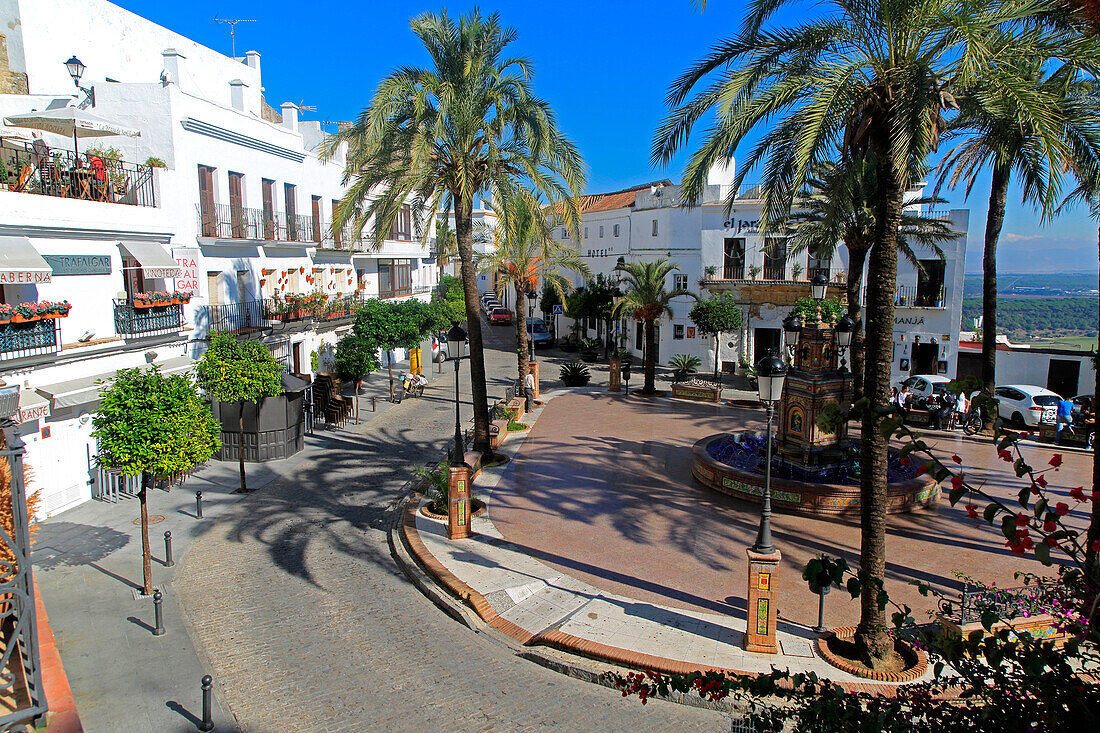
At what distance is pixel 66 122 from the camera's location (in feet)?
46.3

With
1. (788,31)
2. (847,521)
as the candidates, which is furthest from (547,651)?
(788,31)

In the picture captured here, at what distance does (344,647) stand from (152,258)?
1139 centimetres

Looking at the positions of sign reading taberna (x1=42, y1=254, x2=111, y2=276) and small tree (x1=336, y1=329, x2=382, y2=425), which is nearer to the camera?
sign reading taberna (x1=42, y1=254, x2=111, y2=276)

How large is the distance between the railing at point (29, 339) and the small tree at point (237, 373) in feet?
8.36

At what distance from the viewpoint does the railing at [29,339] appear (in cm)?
1204

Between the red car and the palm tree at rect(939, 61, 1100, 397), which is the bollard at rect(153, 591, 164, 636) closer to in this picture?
the palm tree at rect(939, 61, 1100, 397)

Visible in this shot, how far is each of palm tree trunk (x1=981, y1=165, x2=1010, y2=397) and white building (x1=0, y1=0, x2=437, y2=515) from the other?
16.8 metres

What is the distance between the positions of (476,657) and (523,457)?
870cm

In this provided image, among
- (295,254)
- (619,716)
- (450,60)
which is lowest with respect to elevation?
(619,716)

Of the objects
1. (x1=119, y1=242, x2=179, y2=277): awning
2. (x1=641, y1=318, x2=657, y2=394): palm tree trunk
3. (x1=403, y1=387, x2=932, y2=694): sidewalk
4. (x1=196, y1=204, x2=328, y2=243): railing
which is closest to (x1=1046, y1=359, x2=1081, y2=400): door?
(x1=641, y1=318, x2=657, y2=394): palm tree trunk

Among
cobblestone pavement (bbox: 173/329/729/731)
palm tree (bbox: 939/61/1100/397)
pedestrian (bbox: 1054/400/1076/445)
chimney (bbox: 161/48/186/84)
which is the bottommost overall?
cobblestone pavement (bbox: 173/329/729/731)

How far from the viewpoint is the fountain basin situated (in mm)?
12680

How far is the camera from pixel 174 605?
9578 millimetres

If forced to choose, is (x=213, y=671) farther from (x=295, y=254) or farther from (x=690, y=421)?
(x=295, y=254)
